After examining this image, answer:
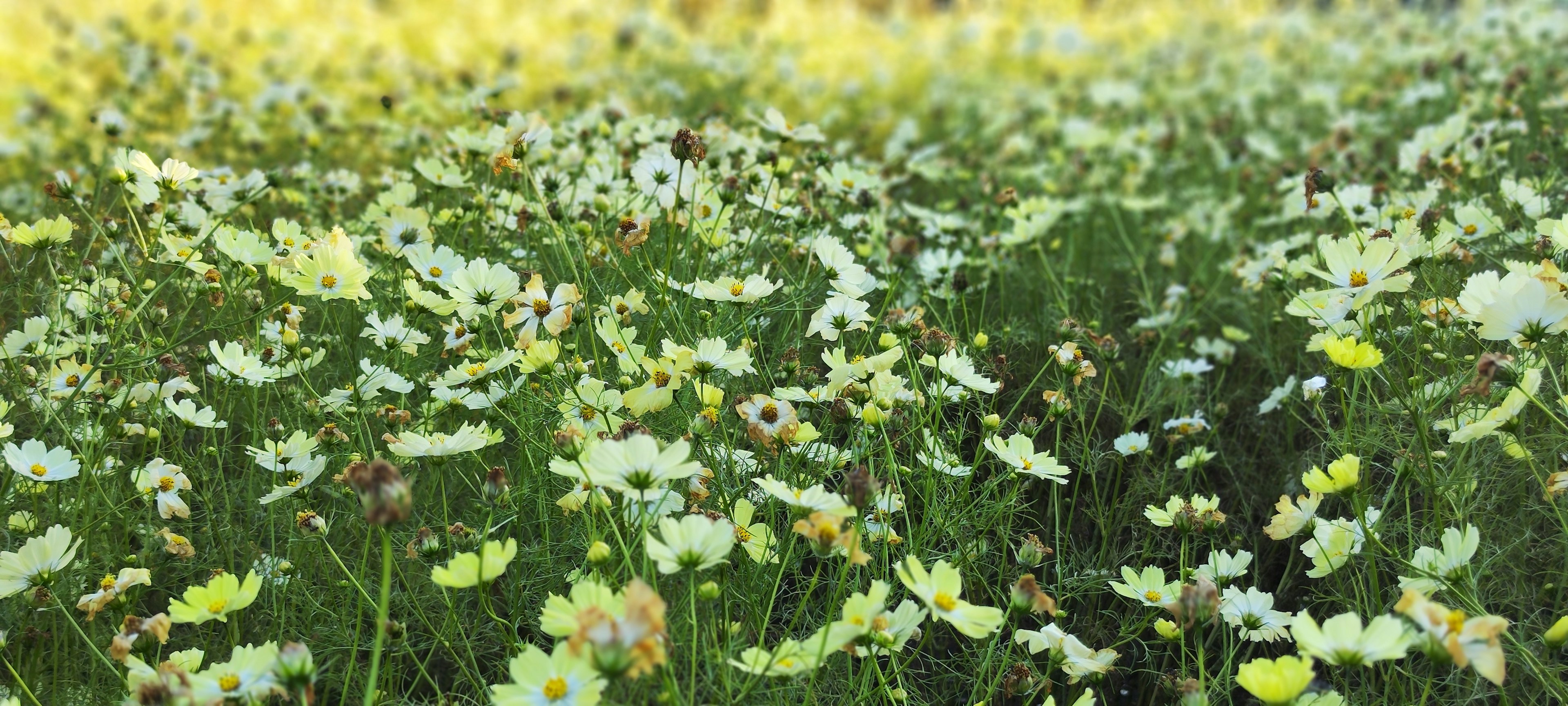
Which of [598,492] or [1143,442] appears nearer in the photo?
[598,492]

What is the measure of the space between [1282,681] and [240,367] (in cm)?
115

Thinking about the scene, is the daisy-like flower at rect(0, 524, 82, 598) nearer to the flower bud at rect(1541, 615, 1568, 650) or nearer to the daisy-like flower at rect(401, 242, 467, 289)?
the daisy-like flower at rect(401, 242, 467, 289)

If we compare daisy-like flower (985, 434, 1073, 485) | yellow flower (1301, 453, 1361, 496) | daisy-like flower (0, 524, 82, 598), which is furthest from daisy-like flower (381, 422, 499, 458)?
yellow flower (1301, 453, 1361, 496)

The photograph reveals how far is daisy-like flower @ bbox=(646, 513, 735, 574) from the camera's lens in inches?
37.5

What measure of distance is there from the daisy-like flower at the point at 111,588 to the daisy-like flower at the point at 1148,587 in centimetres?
101

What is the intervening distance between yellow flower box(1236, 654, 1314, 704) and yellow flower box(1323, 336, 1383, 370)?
41 cm

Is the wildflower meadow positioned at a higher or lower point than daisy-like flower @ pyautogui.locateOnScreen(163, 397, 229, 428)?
lower

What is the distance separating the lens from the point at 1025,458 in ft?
4.27

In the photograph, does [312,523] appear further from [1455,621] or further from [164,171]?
[1455,621]

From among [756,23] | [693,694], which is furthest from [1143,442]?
[756,23]

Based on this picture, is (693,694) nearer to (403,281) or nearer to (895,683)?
(895,683)

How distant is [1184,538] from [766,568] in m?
0.47

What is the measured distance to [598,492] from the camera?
41.8 inches

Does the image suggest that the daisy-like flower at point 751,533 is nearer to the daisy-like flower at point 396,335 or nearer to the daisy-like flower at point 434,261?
the daisy-like flower at point 396,335
